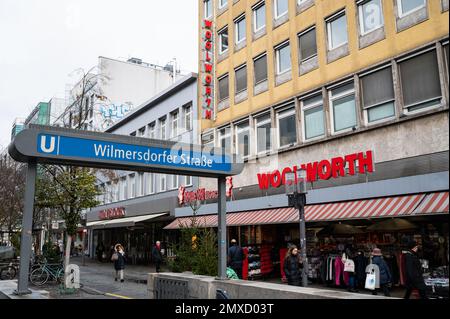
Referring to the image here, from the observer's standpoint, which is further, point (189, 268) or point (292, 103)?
point (292, 103)

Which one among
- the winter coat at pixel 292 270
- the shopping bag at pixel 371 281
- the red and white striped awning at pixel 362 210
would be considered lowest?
the shopping bag at pixel 371 281

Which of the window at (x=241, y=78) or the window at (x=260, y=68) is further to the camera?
the window at (x=241, y=78)

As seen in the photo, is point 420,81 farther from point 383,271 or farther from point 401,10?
point 383,271

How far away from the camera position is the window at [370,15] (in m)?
16.1

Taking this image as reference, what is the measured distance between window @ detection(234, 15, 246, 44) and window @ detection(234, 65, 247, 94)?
5.09 ft

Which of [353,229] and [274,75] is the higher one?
[274,75]

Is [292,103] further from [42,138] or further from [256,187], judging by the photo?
[42,138]

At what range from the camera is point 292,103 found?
1994 centimetres

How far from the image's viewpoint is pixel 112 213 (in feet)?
119

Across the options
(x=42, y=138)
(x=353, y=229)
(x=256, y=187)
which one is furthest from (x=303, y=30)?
(x=42, y=138)

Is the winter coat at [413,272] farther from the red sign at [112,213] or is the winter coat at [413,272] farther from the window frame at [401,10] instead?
the red sign at [112,213]

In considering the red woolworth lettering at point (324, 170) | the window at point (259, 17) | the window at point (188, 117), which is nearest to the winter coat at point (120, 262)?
the red woolworth lettering at point (324, 170)

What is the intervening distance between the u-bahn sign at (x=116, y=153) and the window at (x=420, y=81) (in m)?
6.94

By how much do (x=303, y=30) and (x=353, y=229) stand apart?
28.4 feet
